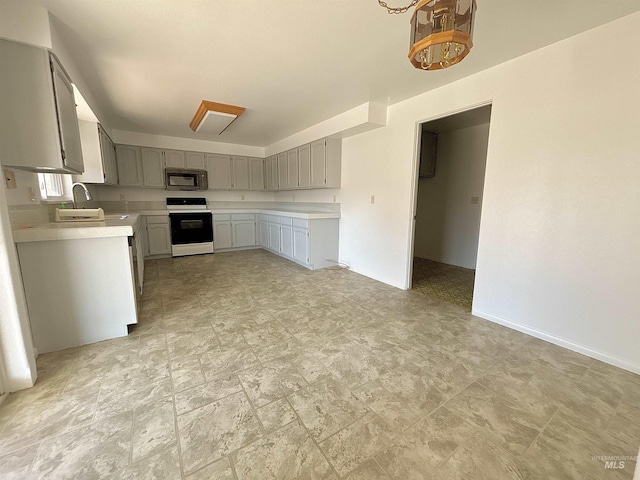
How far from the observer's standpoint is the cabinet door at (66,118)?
1897 millimetres

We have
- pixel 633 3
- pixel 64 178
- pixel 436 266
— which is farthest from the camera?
pixel 436 266

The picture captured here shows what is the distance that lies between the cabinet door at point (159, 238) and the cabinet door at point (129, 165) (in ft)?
2.81

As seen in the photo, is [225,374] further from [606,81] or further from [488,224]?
[606,81]

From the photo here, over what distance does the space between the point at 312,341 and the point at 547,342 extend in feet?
6.61

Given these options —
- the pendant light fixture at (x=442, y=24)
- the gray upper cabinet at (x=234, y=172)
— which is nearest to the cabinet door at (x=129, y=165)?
the gray upper cabinet at (x=234, y=172)

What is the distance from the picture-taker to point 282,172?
535 cm

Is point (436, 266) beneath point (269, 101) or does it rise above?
beneath

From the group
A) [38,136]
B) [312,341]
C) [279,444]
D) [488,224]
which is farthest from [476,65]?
[38,136]

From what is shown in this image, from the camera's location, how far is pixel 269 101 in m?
3.29

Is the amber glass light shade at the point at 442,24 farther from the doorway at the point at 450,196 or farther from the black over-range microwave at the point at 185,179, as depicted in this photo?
the black over-range microwave at the point at 185,179

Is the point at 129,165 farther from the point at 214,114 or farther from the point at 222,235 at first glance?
the point at 214,114

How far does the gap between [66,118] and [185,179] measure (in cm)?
328

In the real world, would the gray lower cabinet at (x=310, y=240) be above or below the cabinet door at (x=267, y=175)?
below

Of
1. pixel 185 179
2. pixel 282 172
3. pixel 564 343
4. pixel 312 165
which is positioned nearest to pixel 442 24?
pixel 564 343
